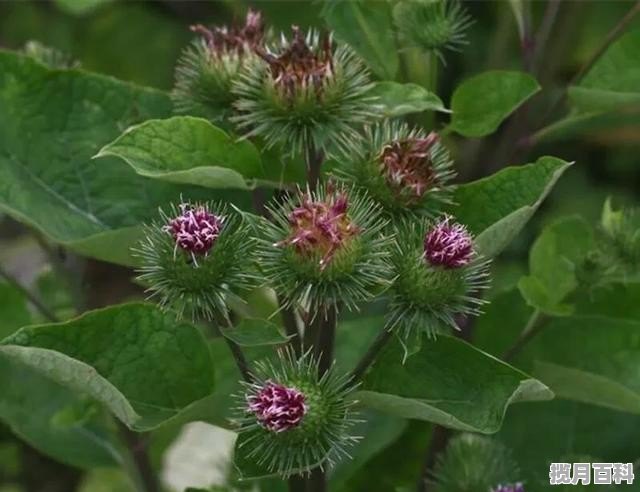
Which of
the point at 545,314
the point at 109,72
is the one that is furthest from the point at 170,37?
the point at 545,314

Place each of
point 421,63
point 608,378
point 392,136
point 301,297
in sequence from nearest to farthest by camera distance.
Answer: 1. point 301,297
2. point 392,136
3. point 608,378
4. point 421,63

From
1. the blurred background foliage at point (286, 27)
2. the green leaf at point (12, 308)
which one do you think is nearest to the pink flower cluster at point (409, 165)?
the green leaf at point (12, 308)

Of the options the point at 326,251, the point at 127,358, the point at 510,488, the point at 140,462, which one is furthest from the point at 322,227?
the point at 140,462

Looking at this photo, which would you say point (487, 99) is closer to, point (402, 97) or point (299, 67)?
point (402, 97)

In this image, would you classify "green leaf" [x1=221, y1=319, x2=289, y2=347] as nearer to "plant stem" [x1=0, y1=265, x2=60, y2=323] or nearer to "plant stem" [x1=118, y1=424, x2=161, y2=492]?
"plant stem" [x1=118, y1=424, x2=161, y2=492]

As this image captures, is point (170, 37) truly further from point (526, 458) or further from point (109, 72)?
point (526, 458)

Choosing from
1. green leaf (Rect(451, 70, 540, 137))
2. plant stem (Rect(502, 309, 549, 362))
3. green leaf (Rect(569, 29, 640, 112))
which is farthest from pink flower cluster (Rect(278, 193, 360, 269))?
green leaf (Rect(569, 29, 640, 112))

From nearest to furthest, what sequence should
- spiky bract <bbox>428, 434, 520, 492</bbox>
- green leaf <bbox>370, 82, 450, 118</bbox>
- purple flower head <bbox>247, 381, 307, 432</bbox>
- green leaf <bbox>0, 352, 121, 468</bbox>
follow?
1. purple flower head <bbox>247, 381, 307, 432</bbox>
2. green leaf <bbox>370, 82, 450, 118</bbox>
3. spiky bract <bbox>428, 434, 520, 492</bbox>
4. green leaf <bbox>0, 352, 121, 468</bbox>
